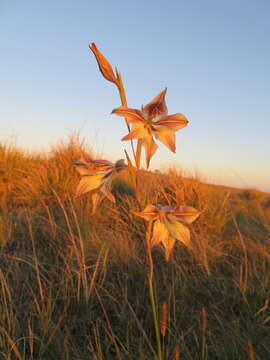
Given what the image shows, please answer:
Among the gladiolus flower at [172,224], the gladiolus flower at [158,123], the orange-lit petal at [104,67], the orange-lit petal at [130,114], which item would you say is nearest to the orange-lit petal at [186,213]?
the gladiolus flower at [172,224]

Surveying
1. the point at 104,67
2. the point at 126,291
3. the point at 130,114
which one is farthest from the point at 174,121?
the point at 126,291

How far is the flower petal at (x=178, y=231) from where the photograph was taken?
0.96 metres

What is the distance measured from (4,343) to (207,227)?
8.49 feet

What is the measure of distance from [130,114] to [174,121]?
151mm

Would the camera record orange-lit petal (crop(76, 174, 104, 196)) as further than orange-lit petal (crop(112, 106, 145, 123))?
Yes

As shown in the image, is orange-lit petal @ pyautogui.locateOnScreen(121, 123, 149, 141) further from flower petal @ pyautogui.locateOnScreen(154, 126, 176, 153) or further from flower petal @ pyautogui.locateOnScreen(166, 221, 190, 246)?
flower petal @ pyautogui.locateOnScreen(166, 221, 190, 246)

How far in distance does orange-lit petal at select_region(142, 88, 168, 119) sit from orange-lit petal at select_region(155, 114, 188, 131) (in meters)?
0.03

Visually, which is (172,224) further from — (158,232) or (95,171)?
(95,171)

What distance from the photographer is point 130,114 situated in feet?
2.78

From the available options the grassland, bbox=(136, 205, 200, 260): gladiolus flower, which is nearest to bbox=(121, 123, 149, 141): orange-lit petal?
bbox=(136, 205, 200, 260): gladiolus flower

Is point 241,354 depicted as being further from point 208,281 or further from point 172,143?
point 172,143

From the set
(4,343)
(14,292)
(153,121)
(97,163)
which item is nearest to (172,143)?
(153,121)

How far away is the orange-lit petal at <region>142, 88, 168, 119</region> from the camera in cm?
91

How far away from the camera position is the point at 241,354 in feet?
4.71
